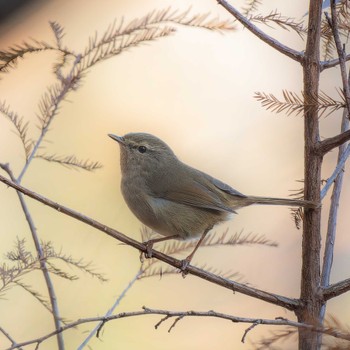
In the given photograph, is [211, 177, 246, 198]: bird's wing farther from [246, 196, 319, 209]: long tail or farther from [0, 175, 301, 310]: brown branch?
[0, 175, 301, 310]: brown branch

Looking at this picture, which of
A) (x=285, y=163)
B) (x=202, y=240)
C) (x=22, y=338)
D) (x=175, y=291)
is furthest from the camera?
(x=285, y=163)

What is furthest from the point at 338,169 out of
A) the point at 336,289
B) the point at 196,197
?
the point at 196,197

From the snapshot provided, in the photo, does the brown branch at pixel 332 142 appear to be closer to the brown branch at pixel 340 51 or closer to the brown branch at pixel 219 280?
the brown branch at pixel 340 51

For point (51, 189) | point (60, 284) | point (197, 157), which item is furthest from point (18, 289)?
point (197, 157)

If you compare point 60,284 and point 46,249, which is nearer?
point 46,249

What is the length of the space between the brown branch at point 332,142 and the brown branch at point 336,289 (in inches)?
8.8

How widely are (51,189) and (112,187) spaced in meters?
0.27

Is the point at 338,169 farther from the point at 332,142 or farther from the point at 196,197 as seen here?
the point at 196,197

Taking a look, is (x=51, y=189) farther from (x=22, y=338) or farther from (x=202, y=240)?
(x=202, y=240)

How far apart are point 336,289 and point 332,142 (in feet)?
0.82

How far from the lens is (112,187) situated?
2361 millimetres

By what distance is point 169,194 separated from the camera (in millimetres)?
1770

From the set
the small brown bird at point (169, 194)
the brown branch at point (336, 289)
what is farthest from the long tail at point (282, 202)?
the brown branch at point (336, 289)

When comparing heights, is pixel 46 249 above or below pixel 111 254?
A: below
